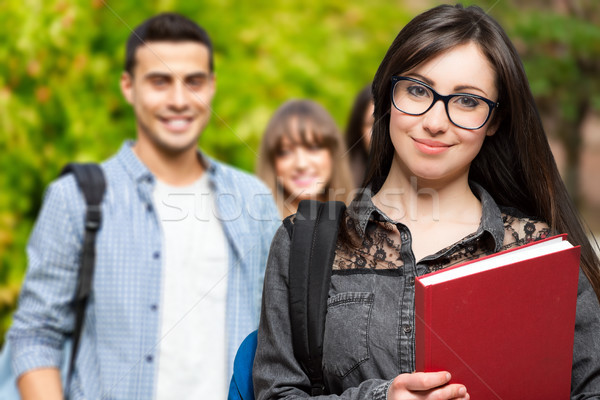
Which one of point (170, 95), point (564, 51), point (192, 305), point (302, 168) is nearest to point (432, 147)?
point (192, 305)

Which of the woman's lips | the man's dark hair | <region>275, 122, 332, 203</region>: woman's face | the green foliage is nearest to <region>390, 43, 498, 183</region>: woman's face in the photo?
the woman's lips

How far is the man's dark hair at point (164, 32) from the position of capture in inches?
134

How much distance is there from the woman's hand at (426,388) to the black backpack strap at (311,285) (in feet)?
0.83

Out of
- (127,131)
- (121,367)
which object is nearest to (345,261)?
(121,367)

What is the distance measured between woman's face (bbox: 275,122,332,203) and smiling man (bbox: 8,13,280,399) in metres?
0.96

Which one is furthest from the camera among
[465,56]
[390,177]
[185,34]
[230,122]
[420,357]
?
[230,122]

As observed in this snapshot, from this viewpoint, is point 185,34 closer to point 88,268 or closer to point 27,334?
point 88,268

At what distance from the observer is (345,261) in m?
1.86

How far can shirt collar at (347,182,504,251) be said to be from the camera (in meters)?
1.85

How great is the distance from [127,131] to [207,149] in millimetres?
601

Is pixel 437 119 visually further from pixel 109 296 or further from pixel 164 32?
pixel 164 32

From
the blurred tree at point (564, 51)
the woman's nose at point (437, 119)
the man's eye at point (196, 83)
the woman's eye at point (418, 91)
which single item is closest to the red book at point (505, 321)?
the woman's nose at point (437, 119)

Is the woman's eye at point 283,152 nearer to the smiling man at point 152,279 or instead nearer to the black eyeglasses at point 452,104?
the smiling man at point 152,279

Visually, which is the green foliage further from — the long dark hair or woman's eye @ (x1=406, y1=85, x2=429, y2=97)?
woman's eye @ (x1=406, y1=85, x2=429, y2=97)
